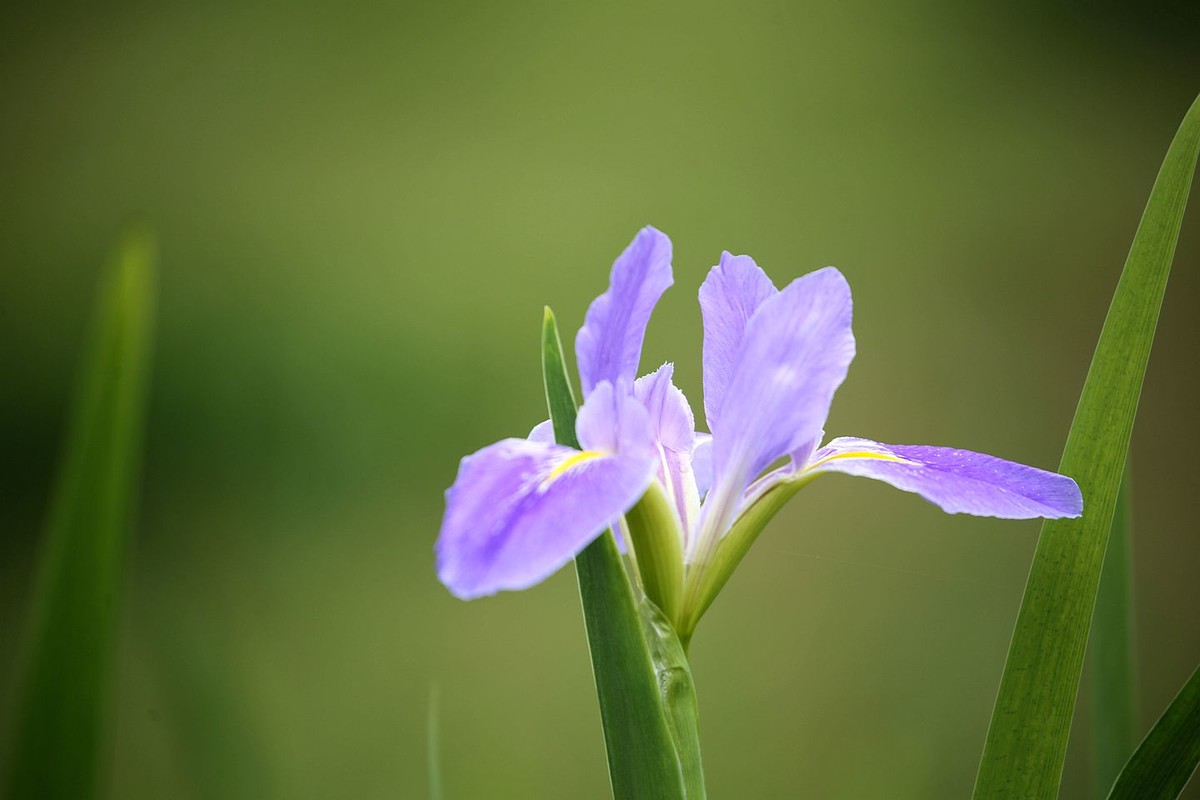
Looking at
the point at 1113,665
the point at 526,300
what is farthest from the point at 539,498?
the point at 526,300

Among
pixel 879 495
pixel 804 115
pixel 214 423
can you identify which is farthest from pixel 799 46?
pixel 214 423

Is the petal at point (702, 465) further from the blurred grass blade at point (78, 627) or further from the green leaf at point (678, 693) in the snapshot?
the blurred grass blade at point (78, 627)

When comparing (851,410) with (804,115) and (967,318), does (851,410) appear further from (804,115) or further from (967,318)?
(804,115)

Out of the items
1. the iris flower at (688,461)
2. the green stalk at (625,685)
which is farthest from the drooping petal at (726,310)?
the green stalk at (625,685)

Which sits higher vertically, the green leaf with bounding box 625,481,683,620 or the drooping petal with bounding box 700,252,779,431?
the drooping petal with bounding box 700,252,779,431

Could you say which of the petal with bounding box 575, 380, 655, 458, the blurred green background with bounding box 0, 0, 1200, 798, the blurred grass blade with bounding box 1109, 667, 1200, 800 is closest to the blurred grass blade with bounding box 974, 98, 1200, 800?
the blurred grass blade with bounding box 1109, 667, 1200, 800

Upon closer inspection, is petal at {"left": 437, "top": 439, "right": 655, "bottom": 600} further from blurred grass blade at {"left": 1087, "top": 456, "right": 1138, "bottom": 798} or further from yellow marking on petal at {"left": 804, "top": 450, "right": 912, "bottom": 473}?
blurred grass blade at {"left": 1087, "top": 456, "right": 1138, "bottom": 798}

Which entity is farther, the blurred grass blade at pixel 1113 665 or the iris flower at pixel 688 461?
the blurred grass blade at pixel 1113 665

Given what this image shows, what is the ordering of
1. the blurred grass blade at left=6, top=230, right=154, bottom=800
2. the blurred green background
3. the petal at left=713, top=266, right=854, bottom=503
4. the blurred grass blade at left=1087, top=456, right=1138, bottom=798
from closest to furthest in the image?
the blurred grass blade at left=6, top=230, right=154, bottom=800, the petal at left=713, top=266, right=854, bottom=503, the blurred grass blade at left=1087, top=456, right=1138, bottom=798, the blurred green background

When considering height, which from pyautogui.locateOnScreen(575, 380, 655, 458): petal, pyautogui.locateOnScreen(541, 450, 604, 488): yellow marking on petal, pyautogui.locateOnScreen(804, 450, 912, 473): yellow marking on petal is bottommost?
pyautogui.locateOnScreen(804, 450, 912, 473): yellow marking on petal
